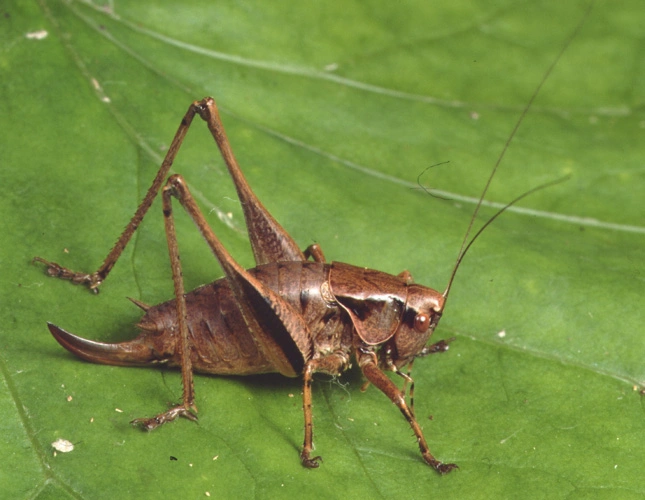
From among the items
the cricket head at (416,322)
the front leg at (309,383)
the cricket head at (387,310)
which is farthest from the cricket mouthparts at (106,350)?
the cricket head at (416,322)

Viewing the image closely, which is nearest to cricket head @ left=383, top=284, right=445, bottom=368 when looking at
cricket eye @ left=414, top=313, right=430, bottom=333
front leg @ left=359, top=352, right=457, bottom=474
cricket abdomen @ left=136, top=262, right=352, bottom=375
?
cricket eye @ left=414, top=313, right=430, bottom=333

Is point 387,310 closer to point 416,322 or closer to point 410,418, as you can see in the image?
point 416,322

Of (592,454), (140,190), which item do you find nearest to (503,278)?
(592,454)

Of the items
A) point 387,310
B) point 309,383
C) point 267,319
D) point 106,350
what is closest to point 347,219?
point 387,310

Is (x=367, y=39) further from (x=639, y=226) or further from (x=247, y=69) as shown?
(x=639, y=226)

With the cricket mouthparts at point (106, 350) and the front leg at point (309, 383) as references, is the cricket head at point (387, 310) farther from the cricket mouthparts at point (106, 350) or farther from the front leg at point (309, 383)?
the cricket mouthparts at point (106, 350)

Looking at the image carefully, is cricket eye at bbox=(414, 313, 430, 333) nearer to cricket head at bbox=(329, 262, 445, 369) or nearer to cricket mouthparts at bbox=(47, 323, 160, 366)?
cricket head at bbox=(329, 262, 445, 369)
